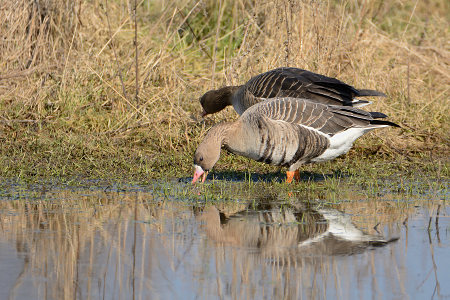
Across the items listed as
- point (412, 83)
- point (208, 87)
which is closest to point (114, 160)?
point (208, 87)

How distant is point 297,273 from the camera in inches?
163

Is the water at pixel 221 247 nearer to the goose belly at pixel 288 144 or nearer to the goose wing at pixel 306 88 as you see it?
the goose belly at pixel 288 144

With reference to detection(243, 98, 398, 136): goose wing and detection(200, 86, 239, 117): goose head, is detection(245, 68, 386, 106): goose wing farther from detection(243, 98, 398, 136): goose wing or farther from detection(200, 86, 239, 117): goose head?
detection(200, 86, 239, 117): goose head

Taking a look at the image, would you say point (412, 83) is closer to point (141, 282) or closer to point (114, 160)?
point (114, 160)

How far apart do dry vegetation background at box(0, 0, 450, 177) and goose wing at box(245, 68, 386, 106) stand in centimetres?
106

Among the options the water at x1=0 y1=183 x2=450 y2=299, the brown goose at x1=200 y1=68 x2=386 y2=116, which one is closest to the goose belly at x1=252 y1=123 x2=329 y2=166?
the water at x1=0 y1=183 x2=450 y2=299

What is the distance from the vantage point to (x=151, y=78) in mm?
9914

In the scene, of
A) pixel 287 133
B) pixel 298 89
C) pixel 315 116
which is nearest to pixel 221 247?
pixel 287 133

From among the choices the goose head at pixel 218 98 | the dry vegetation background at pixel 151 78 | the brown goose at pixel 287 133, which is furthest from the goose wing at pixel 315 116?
the goose head at pixel 218 98

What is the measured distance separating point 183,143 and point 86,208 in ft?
9.80

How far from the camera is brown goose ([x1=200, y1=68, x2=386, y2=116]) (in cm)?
759

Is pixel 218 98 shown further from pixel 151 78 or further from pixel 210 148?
pixel 210 148

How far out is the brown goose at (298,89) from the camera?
7594 mm

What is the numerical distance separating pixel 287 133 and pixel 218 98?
2333 mm
